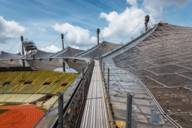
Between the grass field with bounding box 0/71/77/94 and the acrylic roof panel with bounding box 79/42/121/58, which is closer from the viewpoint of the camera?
the grass field with bounding box 0/71/77/94

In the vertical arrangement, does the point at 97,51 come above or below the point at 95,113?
above

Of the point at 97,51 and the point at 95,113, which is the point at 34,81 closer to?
the point at 97,51

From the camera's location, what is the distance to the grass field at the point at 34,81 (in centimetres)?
3909

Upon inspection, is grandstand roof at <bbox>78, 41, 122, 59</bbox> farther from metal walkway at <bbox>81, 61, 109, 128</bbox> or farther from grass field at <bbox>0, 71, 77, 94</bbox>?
metal walkway at <bbox>81, 61, 109, 128</bbox>

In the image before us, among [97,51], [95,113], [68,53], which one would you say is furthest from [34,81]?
[95,113]

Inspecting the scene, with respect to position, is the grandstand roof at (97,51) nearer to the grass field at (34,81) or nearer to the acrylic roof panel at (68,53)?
the grass field at (34,81)

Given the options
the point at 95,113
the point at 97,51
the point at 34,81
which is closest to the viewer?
the point at 95,113

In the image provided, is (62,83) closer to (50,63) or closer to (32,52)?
(50,63)

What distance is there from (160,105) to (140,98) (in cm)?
74

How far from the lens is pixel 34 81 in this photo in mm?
43094

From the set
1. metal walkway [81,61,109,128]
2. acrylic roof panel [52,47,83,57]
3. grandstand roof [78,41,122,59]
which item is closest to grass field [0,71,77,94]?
grandstand roof [78,41,122,59]

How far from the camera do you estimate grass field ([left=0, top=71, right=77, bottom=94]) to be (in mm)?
39094

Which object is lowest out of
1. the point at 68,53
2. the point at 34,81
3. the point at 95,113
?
the point at 34,81

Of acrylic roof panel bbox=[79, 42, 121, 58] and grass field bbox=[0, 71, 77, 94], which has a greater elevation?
acrylic roof panel bbox=[79, 42, 121, 58]
